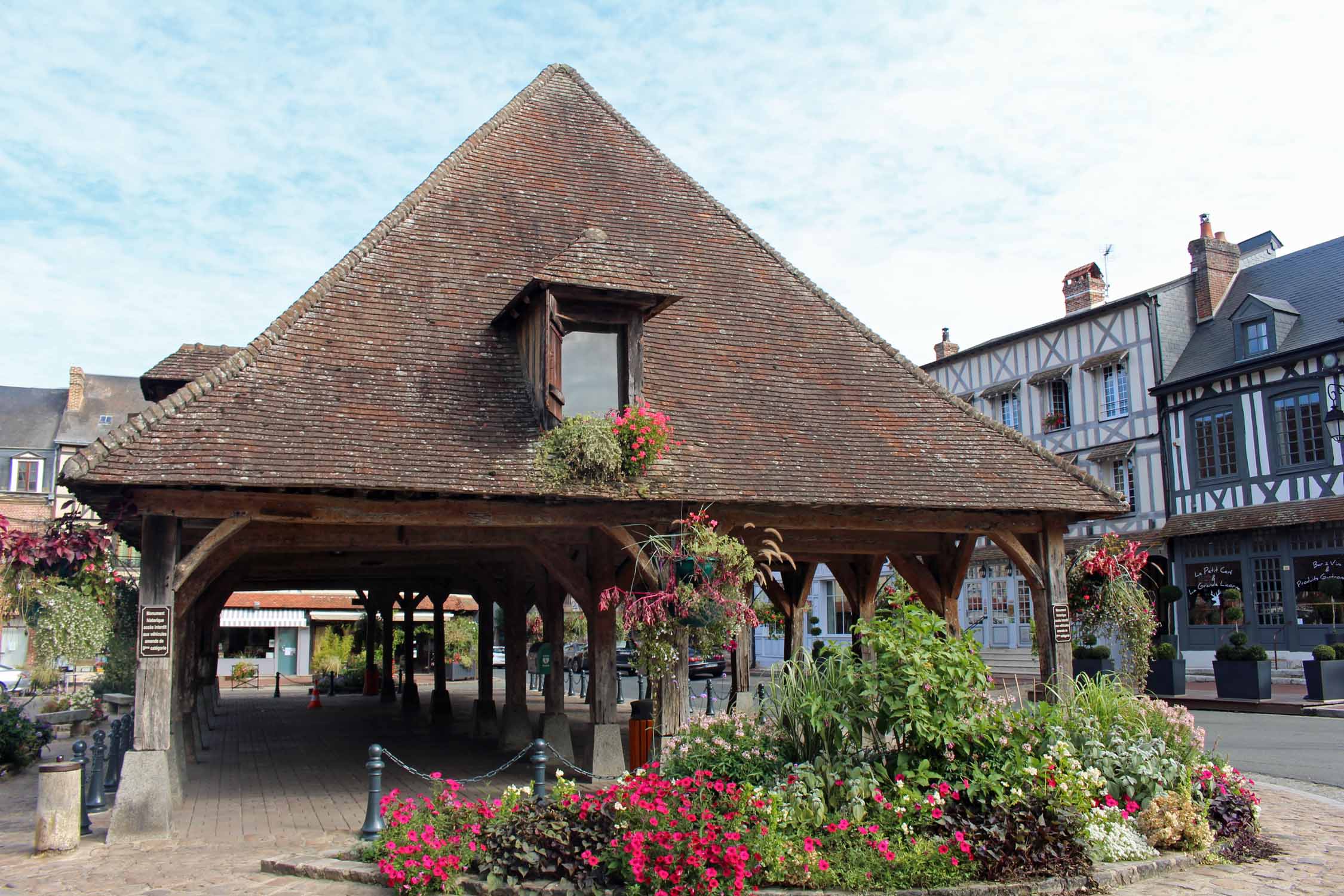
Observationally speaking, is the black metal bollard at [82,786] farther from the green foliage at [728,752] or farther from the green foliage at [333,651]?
the green foliage at [333,651]

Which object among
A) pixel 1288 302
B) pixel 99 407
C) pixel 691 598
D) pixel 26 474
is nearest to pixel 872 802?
pixel 691 598

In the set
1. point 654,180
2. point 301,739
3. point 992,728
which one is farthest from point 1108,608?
point 301,739

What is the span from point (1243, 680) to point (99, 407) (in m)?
44.1

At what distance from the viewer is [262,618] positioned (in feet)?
109

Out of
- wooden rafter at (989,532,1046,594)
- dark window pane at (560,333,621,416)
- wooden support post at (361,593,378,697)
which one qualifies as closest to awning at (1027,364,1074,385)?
wooden rafter at (989,532,1046,594)

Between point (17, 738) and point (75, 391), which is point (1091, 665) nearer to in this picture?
point (17, 738)

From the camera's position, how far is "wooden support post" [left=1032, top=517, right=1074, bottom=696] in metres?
11.5

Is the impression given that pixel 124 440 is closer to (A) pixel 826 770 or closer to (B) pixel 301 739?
(A) pixel 826 770

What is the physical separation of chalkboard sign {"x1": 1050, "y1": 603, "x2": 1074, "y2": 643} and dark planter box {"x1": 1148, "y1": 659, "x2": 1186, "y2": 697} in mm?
9480

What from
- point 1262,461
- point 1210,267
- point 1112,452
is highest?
point 1210,267

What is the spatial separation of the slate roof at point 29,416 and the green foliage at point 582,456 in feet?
136

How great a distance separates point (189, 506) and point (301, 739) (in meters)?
→ 8.96

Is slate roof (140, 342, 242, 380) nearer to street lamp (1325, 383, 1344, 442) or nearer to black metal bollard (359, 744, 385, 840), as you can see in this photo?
black metal bollard (359, 744, 385, 840)

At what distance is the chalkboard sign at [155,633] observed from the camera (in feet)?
28.1
